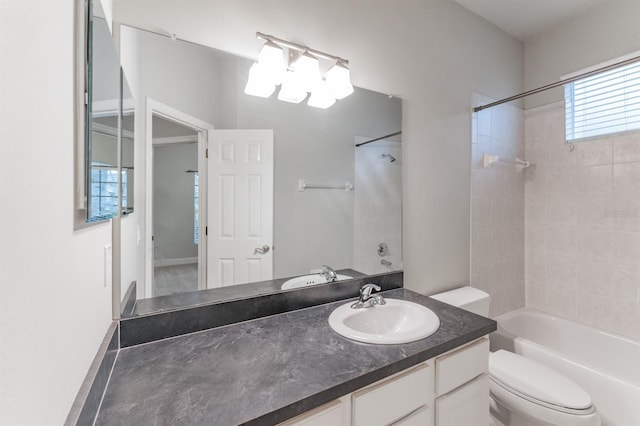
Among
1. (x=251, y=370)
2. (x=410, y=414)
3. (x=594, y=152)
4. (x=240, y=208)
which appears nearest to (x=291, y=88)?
(x=240, y=208)

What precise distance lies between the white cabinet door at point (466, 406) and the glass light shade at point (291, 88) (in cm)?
141

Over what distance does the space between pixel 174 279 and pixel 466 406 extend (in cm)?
126

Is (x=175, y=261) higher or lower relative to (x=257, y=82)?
lower

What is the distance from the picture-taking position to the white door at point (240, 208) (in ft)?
4.15

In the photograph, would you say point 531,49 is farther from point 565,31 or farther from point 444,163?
point 444,163

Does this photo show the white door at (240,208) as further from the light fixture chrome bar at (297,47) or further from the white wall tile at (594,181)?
the white wall tile at (594,181)

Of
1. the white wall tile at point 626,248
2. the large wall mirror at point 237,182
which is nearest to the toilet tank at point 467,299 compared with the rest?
the large wall mirror at point 237,182

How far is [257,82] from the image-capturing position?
4.30ft

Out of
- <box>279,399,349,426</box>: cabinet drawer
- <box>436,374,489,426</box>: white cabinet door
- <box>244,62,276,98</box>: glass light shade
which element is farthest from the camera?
<box>244,62,276,98</box>: glass light shade

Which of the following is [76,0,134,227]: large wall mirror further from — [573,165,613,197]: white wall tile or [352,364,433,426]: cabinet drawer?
[573,165,613,197]: white wall tile

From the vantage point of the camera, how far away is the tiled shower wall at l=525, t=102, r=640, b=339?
1.97m

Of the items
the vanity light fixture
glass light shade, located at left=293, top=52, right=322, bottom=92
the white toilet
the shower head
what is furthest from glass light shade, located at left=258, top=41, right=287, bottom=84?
the white toilet

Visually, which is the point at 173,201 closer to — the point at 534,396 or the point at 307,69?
the point at 307,69

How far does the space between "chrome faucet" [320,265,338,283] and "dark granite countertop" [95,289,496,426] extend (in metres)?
0.29
